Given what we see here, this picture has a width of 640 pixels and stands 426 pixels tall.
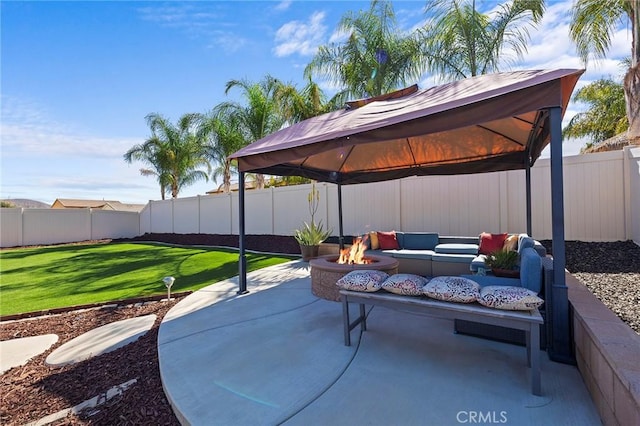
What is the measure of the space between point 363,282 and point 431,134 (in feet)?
8.65

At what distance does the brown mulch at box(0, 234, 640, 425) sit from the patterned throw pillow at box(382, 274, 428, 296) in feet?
5.56

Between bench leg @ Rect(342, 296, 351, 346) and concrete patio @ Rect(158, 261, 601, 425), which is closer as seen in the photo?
concrete patio @ Rect(158, 261, 601, 425)

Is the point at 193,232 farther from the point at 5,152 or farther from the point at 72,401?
the point at 72,401

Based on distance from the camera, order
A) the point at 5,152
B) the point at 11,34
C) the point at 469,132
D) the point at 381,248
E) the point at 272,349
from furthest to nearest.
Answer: the point at 5,152 → the point at 381,248 → the point at 11,34 → the point at 469,132 → the point at 272,349

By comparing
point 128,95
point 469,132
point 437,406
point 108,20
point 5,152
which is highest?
point 108,20

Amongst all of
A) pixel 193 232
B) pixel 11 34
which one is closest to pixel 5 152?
pixel 11 34

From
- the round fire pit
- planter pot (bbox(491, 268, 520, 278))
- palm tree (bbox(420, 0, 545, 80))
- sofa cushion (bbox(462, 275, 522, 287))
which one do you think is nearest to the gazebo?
sofa cushion (bbox(462, 275, 522, 287))

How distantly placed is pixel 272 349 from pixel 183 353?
2.99ft

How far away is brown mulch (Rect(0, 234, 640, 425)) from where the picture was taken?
7.45 feet

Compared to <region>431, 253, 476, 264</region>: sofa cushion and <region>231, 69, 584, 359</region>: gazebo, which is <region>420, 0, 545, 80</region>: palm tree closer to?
<region>231, 69, 584, 359</region>: gazebo

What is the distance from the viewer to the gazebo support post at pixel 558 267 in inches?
104

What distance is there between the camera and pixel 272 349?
2979 millimetres

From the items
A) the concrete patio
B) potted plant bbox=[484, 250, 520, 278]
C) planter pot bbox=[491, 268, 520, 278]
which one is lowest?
the concrete patio

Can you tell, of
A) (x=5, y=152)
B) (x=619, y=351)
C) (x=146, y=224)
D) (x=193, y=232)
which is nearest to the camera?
(x=619, y=351)
